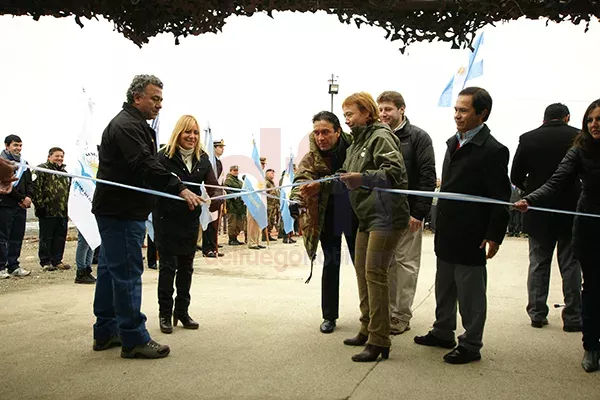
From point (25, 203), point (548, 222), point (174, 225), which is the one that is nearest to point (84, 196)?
point (25, 203)

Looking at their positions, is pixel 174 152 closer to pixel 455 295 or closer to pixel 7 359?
pixel 7 359

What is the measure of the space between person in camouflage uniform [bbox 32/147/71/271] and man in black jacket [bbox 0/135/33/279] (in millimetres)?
194

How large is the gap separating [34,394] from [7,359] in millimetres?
937

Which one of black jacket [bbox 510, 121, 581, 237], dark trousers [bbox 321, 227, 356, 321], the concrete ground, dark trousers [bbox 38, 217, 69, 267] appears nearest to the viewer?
the concrete ground

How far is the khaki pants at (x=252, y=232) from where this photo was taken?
13.9m

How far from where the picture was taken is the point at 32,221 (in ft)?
60.5

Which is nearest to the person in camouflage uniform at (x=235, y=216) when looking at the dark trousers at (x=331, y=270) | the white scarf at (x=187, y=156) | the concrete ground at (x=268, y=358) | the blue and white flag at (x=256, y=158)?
the blue and white flag at (x=256, y=158)

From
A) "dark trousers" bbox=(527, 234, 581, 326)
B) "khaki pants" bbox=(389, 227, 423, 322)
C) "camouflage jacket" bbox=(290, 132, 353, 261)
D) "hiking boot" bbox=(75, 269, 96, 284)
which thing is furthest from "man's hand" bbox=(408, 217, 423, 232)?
"hiking boot" bbox=(75, 269, 96, 284)

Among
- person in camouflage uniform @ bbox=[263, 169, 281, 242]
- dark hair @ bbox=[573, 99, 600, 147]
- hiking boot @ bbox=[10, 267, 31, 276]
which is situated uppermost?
dark hair @ bbox=[573, 99, 600, 147]

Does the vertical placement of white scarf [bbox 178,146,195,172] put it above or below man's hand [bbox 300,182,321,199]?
above

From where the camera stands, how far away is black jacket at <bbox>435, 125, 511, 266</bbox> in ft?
14.1

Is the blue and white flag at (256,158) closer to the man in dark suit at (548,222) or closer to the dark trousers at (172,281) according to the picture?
the dark trousers at (172,281)

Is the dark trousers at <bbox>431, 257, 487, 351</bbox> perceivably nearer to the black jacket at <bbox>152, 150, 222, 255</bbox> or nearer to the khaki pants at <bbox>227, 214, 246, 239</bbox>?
the black jacket at <bbox>152, 150, 222, 255</bbox>

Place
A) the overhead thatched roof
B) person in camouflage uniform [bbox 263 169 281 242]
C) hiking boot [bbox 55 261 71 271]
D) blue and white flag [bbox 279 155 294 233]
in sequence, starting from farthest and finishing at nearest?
1. person in camouflage uniform [bbox 263 169 281 242]
2. blue and white flag [bbox 279 155 294 233]
3. hiking boot [bbox 55 261 71 271]
4. the overhead thatched roof
